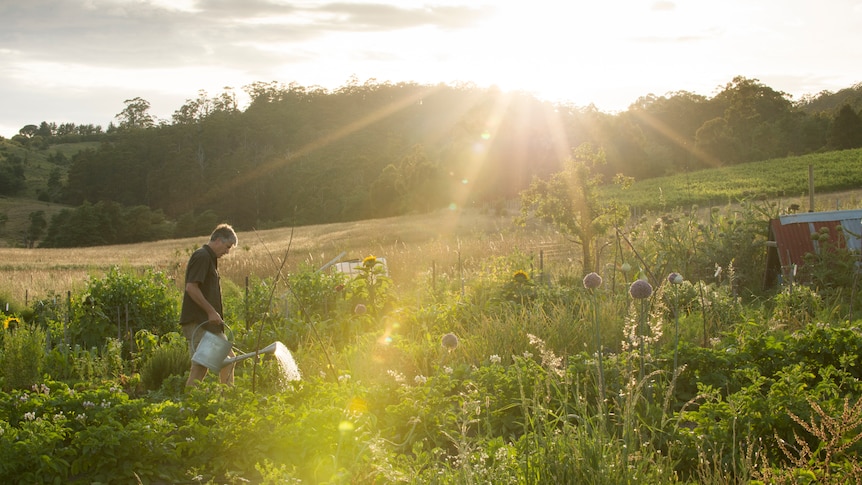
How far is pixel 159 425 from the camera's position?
3615 mm

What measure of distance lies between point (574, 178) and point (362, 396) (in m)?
6.91

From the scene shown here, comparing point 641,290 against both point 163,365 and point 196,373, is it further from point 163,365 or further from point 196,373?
point 163,365

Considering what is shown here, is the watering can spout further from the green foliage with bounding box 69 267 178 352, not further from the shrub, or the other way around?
the green foliage with bounding box 69 267 178 352

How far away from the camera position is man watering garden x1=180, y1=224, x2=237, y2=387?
18.1ft

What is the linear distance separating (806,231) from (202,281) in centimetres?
767

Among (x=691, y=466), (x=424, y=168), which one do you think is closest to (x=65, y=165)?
(x=424, y=168)

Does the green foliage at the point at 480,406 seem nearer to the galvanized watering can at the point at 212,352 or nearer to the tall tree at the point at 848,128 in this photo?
the galvanized watering can at the point at 212,352

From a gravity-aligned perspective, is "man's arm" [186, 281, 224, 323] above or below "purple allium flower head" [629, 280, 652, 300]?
below

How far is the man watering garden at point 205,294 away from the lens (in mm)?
5523

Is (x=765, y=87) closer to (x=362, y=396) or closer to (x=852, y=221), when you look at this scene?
(x=852, y=221)

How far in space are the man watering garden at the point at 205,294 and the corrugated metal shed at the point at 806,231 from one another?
7065mm

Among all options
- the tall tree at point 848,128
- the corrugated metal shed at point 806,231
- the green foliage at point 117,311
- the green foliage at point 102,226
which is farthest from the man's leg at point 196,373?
the green foliage at point 102,226

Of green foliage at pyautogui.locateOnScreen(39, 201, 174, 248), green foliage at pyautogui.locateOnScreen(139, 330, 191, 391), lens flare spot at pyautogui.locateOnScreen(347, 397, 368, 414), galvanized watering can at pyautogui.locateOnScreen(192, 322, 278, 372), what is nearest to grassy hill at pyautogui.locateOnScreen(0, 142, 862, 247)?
green foliage at pyautogui.locateOnScreen(39, 201, 174, 248)

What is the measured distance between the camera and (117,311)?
7.95 meters
